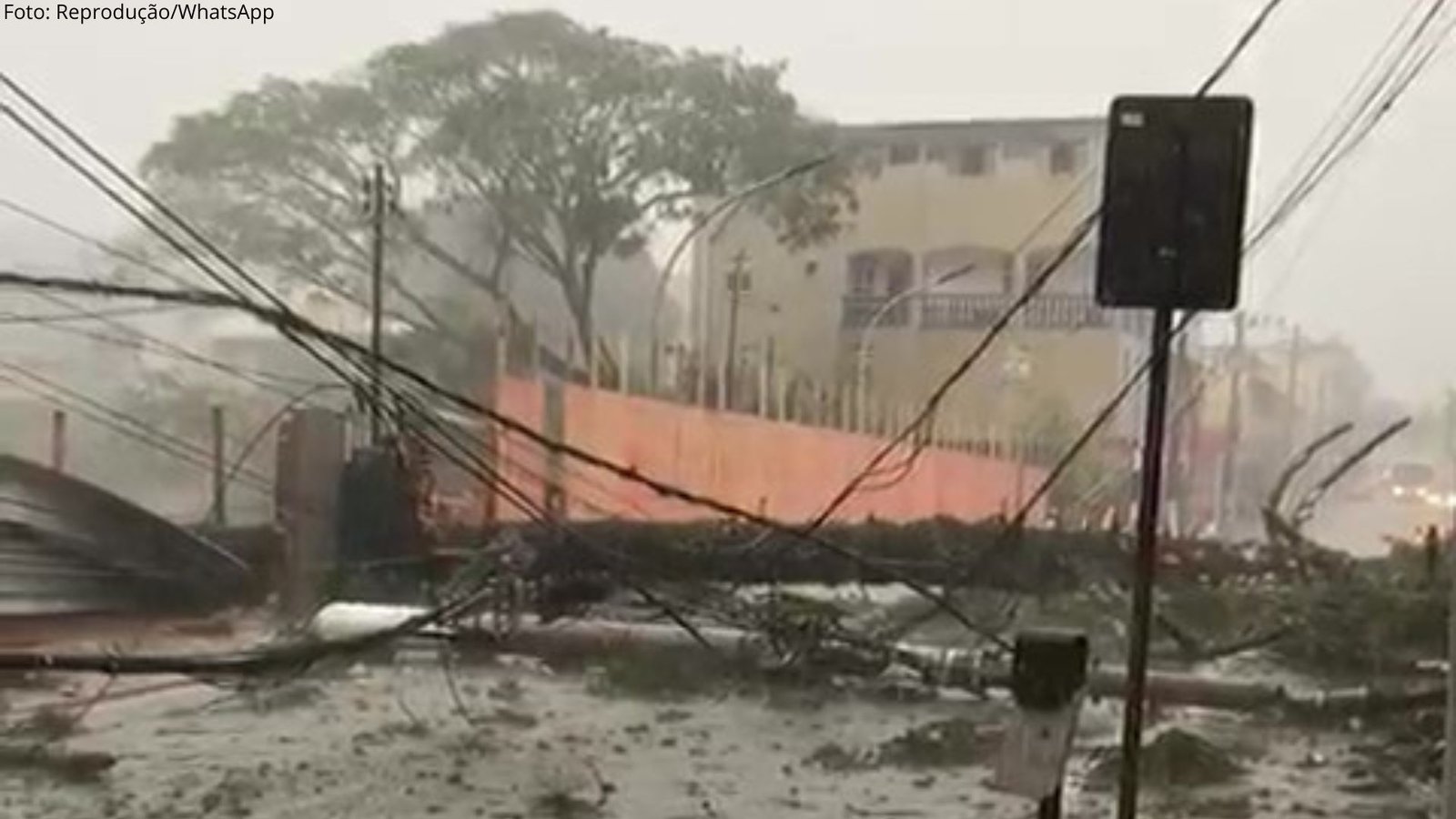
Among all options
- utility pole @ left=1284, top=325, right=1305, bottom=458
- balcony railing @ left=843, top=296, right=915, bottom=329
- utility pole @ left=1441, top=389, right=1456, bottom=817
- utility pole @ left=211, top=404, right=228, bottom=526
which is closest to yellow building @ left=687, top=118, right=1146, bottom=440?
balcony railing @ left=843, top=296, right=915, bottom=329

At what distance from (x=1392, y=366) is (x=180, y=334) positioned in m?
0.86

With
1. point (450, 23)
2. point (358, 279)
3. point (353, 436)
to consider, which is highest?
point (450, 23)

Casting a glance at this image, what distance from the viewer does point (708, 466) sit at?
4.04 ft

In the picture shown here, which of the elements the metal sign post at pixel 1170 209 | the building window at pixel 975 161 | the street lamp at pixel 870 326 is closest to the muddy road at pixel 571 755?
the metal sign post at pixel 1170 209

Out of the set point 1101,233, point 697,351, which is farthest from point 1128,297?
point 697,351

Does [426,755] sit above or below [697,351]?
below

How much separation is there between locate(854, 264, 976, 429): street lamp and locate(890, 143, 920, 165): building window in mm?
84

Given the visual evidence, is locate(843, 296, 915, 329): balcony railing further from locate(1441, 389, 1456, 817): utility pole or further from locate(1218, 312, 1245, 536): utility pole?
locate(1441, 389, 1456, 817): utility pole

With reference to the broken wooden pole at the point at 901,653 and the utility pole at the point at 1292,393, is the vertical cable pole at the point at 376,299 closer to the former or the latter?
the broken wooden pole at the point at 901,653

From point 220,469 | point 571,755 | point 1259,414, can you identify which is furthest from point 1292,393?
point 220,469

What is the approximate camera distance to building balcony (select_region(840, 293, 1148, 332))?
3.97 feet

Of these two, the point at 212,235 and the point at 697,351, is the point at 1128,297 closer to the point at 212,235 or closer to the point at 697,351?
the point at 697,351

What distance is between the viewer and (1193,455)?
1217mm

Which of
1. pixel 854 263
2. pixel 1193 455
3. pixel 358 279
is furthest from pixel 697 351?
pixel 1193 455
